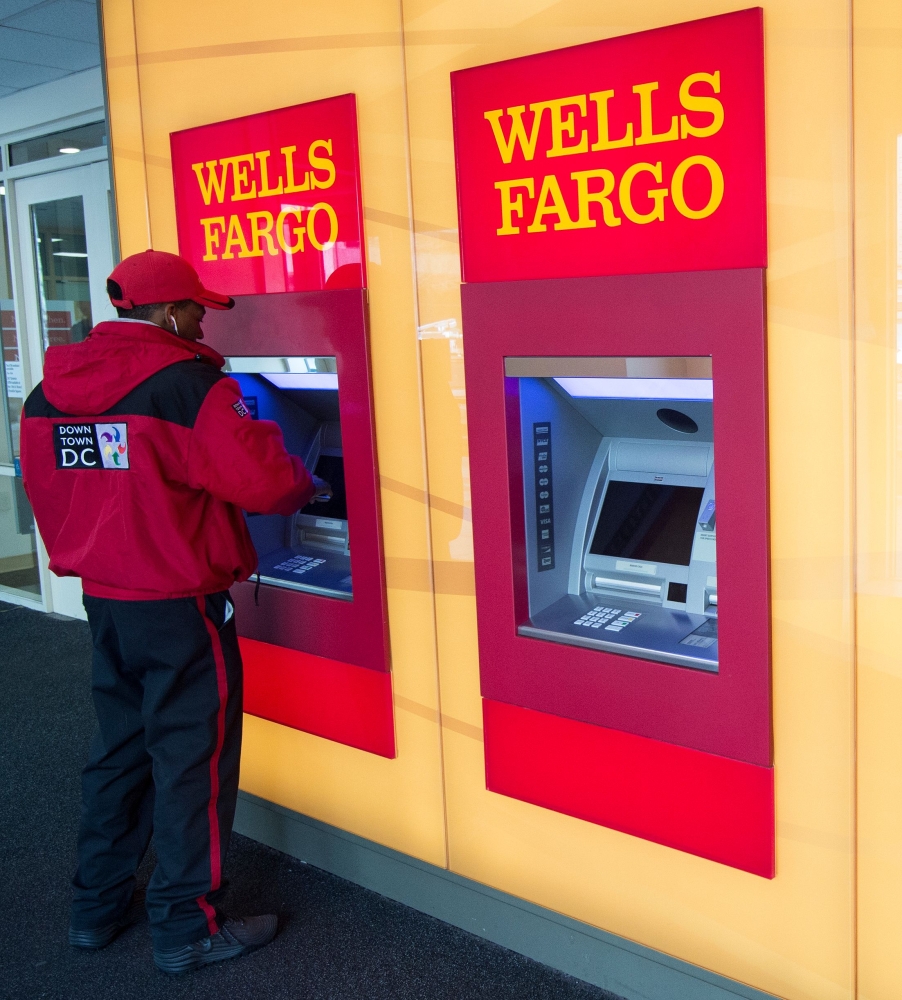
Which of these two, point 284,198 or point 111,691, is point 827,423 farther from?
point 111,691

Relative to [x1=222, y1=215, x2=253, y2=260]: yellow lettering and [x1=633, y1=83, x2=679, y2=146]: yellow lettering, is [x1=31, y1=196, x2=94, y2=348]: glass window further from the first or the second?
[x1=633, y1=83, x2=679, y2=146]: yellow lettering

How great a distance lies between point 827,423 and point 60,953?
2.31m

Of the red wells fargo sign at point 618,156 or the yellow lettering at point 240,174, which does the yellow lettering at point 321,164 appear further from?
the red wells fargo sign at point 618,156

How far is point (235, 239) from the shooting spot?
2.79m

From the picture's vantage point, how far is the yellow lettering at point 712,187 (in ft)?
6.13

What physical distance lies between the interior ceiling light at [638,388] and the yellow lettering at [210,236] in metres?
1.16

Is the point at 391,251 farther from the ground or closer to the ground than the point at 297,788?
farther from the ground

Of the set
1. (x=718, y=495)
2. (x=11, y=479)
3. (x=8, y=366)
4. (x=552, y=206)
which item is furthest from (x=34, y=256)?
(x=718, y=495)

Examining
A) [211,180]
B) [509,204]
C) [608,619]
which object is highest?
[211,180]

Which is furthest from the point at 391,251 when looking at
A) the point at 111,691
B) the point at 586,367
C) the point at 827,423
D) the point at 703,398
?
the point at 111,691

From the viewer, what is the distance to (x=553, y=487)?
7.72ft

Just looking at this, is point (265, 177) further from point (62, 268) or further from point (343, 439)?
point (62, 268)

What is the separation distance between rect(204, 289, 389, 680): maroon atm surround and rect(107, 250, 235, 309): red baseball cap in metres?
0.30

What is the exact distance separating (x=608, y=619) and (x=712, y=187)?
95cm
